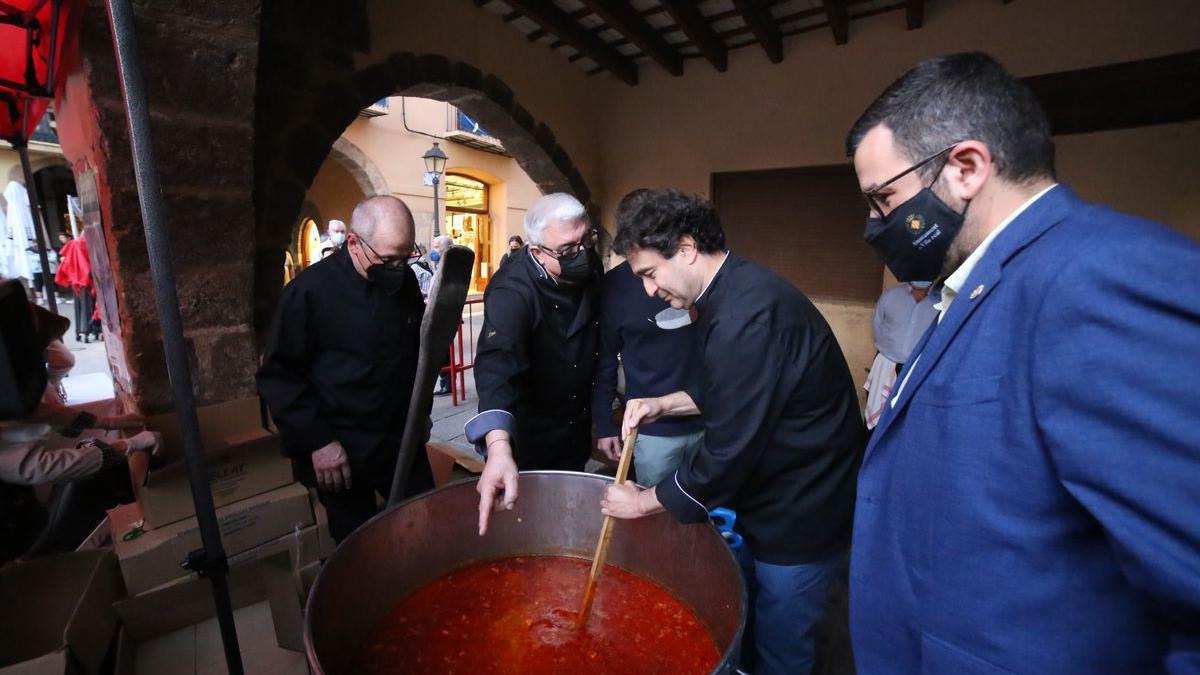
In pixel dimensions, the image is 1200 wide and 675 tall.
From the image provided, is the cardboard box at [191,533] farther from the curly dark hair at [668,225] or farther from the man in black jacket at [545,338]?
the curly dark hair at [668,225]

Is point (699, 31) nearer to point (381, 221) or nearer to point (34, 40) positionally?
point (381, 221)

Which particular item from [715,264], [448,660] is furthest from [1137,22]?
[448,660]

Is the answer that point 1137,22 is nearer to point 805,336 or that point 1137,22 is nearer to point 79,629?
point 805,336

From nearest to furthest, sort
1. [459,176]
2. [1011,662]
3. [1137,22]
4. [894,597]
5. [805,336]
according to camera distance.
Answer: [1011,662] → [894,597] → [805,336] → [1137,22] → [459,176]

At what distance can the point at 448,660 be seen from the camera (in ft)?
4.22

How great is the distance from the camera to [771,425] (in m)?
1.40

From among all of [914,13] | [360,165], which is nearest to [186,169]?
[914,13]

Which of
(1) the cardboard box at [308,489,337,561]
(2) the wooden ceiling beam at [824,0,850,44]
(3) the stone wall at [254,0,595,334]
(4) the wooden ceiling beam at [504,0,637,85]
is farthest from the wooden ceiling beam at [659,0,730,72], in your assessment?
(1) the cardboard box at [308,489,337,561]

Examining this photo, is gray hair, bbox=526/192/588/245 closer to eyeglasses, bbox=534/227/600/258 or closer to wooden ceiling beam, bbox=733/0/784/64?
eyeglasses, bbox=534/227/600/258

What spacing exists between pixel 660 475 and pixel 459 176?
1243cm

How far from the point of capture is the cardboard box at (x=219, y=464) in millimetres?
2090

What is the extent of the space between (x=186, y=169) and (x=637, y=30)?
393 cm

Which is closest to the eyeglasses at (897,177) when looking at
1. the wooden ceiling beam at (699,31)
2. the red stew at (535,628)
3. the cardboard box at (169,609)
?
the red stew at (535,628)

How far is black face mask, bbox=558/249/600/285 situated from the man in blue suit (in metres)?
1.23
